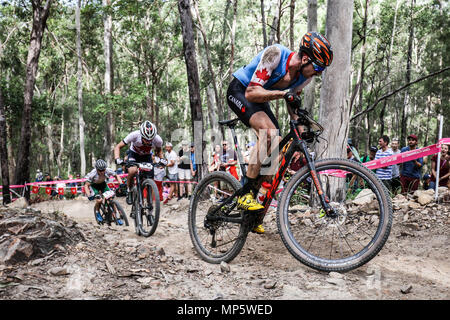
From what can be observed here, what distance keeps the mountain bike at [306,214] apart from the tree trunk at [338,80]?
0.93 metres

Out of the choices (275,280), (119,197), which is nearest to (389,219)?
(275,280)

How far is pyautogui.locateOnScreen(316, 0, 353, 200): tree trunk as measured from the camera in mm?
4793

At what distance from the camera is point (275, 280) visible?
272 centimetres

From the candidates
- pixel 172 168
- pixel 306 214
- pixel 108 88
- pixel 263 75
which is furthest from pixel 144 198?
pixel 108 88

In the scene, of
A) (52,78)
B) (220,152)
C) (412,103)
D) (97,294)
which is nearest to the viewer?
(97,294)

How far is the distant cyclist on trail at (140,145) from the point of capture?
221 inches

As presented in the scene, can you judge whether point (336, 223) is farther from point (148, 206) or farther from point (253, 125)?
point (148, 206)

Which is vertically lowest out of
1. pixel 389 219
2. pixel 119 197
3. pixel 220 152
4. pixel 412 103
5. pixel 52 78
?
pixel 119 197

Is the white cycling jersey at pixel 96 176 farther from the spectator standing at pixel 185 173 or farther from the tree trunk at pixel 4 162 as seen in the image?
the tree trunk at pixel 4 162

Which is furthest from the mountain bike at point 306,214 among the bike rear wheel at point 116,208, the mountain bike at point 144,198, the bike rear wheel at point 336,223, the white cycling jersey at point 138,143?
the bike rear wheel at point 116,208

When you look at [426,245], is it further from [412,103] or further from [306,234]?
[412,103]

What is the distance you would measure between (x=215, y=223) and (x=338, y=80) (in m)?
2.82

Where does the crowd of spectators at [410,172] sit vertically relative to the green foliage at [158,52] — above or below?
below

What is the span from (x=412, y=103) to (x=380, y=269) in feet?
116
